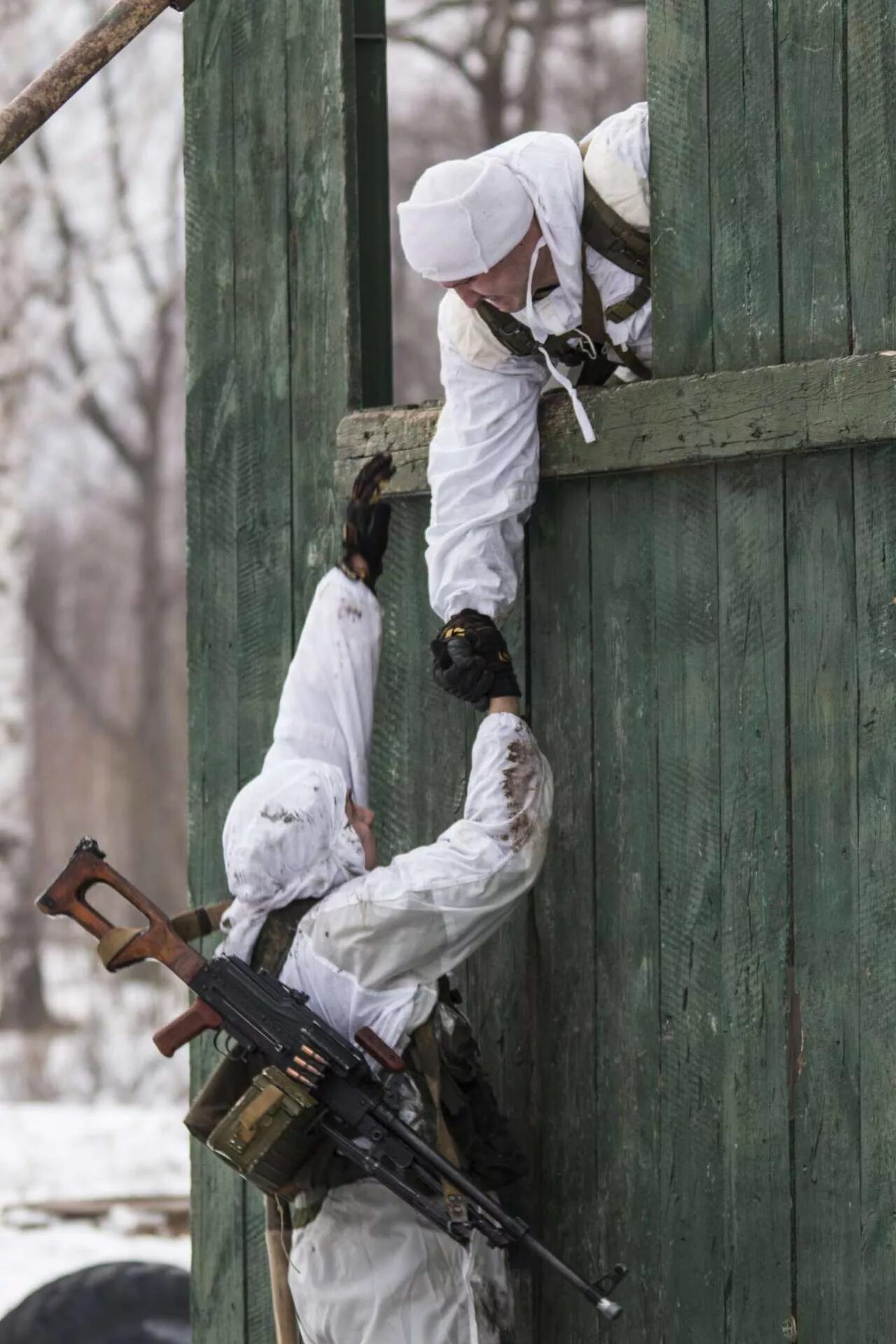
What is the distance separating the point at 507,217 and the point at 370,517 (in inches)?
34.5

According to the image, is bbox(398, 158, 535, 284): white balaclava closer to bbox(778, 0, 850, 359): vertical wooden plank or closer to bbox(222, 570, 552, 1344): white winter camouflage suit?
bbox(778, 0, 850, 359): vertical wooden plank

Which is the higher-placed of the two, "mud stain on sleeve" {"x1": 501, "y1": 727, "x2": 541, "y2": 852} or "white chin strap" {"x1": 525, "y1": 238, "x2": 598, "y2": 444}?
"white chin strap" {"x1": 525, "y1": 238, "x2": 598, "y2": 444}

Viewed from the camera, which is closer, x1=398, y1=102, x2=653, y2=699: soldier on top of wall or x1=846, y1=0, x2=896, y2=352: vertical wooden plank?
x1=846, y1=0, x2=896, y2=352: vertical wooden plank

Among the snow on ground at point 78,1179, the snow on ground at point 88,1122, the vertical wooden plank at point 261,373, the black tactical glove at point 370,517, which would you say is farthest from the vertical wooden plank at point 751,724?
the snow on ground at point 88,1122

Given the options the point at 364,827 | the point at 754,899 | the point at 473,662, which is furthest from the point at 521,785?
the point at 754,899

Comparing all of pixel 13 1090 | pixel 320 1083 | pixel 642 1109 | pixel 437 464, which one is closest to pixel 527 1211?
pixel 642 1109

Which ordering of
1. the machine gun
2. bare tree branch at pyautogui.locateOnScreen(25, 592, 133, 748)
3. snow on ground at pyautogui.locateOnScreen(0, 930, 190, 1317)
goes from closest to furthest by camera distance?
the machine gun, snow on ground at pyautogui.locateOnScreen(0, 930, 190, 1317), bare tree branch at pyautogui.locateOnScreen(25, 592, 133, 748)

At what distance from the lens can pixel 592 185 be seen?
404 centimetres

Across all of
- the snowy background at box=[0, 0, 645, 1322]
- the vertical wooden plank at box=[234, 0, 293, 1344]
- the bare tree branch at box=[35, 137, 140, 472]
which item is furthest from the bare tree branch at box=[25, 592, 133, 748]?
the vertical wooden plank at box=[234, 0, 293, 1344]

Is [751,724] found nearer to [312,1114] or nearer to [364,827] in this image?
[364,827]

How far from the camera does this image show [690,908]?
3.82m

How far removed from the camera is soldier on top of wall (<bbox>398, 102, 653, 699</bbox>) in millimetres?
3859

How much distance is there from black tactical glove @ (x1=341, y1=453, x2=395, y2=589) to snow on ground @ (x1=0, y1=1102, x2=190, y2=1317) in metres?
3.84

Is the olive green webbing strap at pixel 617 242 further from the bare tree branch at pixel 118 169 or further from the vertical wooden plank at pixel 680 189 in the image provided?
the bare tree branch at pixel 118 169
